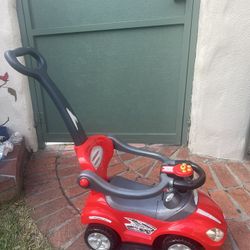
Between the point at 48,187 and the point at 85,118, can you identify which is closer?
the point at 48,187

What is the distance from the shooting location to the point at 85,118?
8.24ft

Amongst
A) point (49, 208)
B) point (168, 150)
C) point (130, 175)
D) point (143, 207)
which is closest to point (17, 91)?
point (49, 208)

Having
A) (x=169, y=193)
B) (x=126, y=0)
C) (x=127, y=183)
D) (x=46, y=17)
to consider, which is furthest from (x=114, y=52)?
(x=169, y=193)

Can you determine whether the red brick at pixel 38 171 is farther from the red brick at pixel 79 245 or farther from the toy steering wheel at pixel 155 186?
the toy steering wheel at pixel 155 186

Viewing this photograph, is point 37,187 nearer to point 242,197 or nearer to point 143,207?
point 143,207

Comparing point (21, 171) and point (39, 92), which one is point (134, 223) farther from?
point (39, 92)

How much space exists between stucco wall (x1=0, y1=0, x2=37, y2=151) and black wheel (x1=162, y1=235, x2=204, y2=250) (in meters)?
1.47

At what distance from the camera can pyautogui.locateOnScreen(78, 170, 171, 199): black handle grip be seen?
49.8 inches

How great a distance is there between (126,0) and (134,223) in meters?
1.47

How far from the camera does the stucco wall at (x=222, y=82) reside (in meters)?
1.91

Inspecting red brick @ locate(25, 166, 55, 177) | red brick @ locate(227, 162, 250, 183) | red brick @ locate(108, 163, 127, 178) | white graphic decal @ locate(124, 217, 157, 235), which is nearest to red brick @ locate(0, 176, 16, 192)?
red brick @ locate(25, 166, 55, 177)

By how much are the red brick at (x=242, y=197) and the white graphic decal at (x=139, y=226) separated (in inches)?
27.9

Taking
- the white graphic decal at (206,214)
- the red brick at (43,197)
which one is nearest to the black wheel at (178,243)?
the white graphic decal at (206,214)

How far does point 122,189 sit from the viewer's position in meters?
1.33
